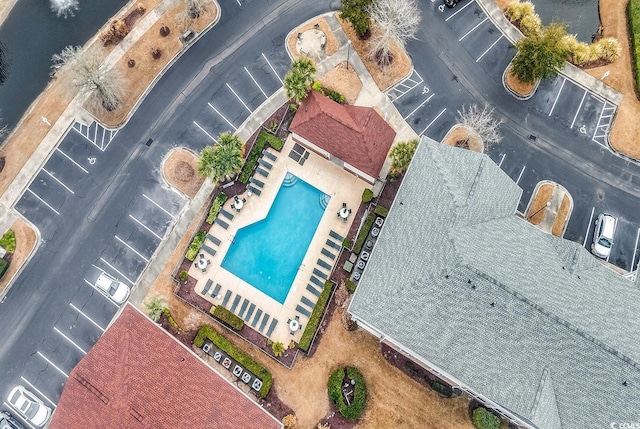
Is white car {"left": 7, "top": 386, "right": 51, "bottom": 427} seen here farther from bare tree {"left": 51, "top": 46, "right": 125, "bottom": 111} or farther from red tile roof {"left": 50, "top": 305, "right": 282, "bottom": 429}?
bare tree {"left": 51, "top": 46, "right": 125, "bottom": 111}

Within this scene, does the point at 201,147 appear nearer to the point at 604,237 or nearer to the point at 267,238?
the point at 267,238

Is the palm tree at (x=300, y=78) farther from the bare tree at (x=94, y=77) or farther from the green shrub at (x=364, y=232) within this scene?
the bare tree at (x=94, y=77)

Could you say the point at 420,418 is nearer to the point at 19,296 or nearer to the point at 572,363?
the point at 572,363

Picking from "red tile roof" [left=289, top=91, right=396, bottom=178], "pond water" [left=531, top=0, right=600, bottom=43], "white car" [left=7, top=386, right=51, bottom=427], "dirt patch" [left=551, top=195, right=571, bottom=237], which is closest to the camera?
"white car" [left=7, top=386, right=51, bottom=427]

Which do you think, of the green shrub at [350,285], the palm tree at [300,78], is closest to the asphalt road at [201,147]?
the palm tree at [300,78]

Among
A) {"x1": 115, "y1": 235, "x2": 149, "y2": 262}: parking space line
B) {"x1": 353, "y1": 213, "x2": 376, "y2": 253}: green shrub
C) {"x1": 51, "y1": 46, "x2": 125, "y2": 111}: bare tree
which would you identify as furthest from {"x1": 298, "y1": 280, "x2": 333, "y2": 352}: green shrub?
{"x1": 51, "y1": 46, "x2": 125, "y2": 111}: bare tree

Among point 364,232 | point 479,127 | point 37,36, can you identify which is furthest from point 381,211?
point 37,36
